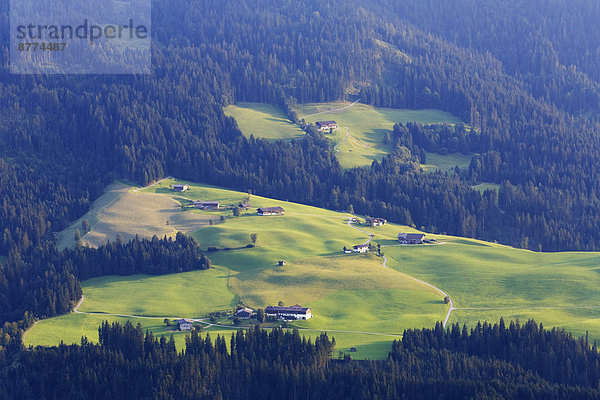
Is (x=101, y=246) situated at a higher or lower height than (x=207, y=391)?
higher

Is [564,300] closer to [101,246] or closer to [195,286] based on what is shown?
[195,286]

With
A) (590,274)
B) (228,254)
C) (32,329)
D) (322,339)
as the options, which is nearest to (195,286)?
(228,254)

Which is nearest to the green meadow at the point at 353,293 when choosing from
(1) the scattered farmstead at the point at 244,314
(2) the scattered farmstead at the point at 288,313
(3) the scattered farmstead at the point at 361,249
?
(2) the scattered farmstead at the point at 288,313

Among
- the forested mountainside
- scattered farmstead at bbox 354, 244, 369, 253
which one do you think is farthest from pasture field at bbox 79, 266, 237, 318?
scattered farmstead at bbox 354, 244, 369, 253

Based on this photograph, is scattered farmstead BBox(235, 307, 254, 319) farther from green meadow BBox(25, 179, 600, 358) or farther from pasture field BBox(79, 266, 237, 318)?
pasture field BBox(79, 266, 237, 318)

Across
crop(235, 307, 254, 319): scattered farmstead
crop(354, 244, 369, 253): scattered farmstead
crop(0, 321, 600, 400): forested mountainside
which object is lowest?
crop(0, 321, 600, 400): forested mountainside

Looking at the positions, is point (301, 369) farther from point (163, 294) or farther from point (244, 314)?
point (163, 294)
